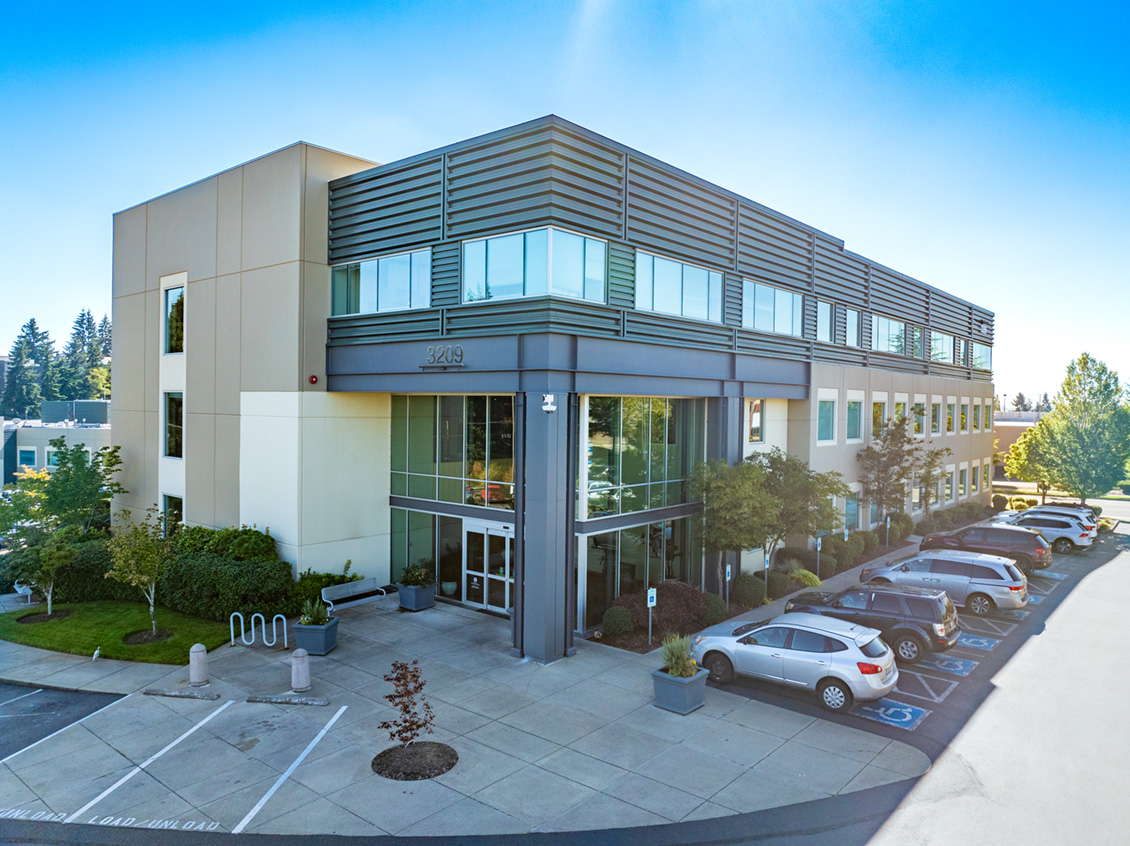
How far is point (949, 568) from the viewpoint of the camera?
67.5ft

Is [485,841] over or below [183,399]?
below

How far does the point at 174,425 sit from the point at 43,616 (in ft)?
22.5

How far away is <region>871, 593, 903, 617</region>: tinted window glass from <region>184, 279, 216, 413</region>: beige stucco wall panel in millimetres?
19238

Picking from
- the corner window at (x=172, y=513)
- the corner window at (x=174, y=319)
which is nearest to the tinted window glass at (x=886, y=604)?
the corner window at (x=172, y=513)

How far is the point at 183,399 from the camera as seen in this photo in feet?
78.0

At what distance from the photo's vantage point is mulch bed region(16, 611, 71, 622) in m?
19.7

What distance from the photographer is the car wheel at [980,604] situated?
778 inches

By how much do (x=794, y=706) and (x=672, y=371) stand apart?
8.73 m

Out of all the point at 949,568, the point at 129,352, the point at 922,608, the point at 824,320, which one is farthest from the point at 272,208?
the point at 949,568

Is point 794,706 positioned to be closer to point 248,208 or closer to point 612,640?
point 612,640

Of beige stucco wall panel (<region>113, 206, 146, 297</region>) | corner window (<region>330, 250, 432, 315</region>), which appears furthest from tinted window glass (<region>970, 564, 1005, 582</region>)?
beige stucco wall panel (<region>113, 206, 146, 297</region>)

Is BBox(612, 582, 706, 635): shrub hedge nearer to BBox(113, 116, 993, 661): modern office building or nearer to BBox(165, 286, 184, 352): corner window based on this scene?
BBox(113, 116, 993, 661): modern office building

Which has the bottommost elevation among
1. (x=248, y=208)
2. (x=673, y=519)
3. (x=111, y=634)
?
(x=111, y=634)

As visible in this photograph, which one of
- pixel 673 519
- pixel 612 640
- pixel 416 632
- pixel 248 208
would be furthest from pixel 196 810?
pixel 248 208
